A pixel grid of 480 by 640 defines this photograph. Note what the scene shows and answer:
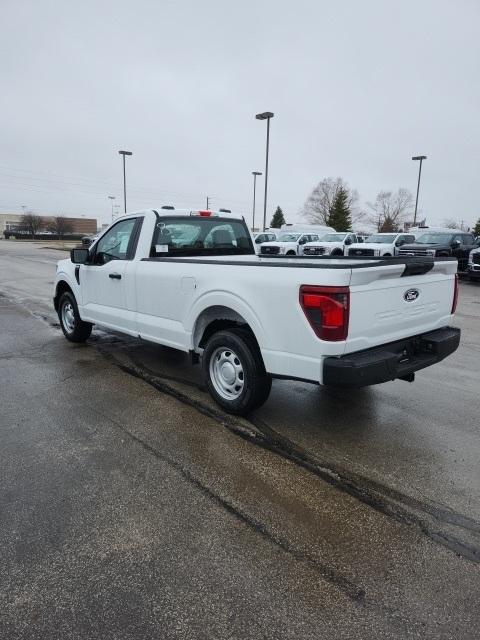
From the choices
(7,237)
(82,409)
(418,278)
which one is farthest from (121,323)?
(7,237)

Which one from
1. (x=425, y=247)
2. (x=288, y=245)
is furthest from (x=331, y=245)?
(x=425, y=247)

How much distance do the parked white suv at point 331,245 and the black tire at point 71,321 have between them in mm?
19491

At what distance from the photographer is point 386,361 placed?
11.2 ft

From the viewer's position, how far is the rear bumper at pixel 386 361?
10.8ft

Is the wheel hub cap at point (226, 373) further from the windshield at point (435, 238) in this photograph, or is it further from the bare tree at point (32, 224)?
the bare tree at point (32, 224)

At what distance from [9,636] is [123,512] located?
0.92 m

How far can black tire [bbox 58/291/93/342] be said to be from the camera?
6820 millimetres

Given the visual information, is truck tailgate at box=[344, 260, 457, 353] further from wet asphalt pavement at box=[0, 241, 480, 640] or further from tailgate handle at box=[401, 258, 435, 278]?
wet asphalt pavement at box=[0, 241, 480, 640]

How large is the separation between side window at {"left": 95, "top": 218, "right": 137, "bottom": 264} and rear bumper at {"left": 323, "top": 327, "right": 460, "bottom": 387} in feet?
10.5

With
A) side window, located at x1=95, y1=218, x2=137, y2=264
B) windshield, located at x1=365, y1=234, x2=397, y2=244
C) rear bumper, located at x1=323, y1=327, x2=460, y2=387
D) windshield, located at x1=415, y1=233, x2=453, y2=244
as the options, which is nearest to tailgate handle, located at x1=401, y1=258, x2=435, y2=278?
rear bumper, located at x1=323, y1=327, x2=460, y2=387

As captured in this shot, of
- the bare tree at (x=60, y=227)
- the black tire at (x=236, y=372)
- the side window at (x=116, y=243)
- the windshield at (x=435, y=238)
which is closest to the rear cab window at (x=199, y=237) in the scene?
the side window at (x=116, y=243)

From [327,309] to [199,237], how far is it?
2.75 m

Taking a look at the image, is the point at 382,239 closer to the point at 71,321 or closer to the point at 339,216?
the point at 71,321

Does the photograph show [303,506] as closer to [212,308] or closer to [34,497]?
[34,497]
